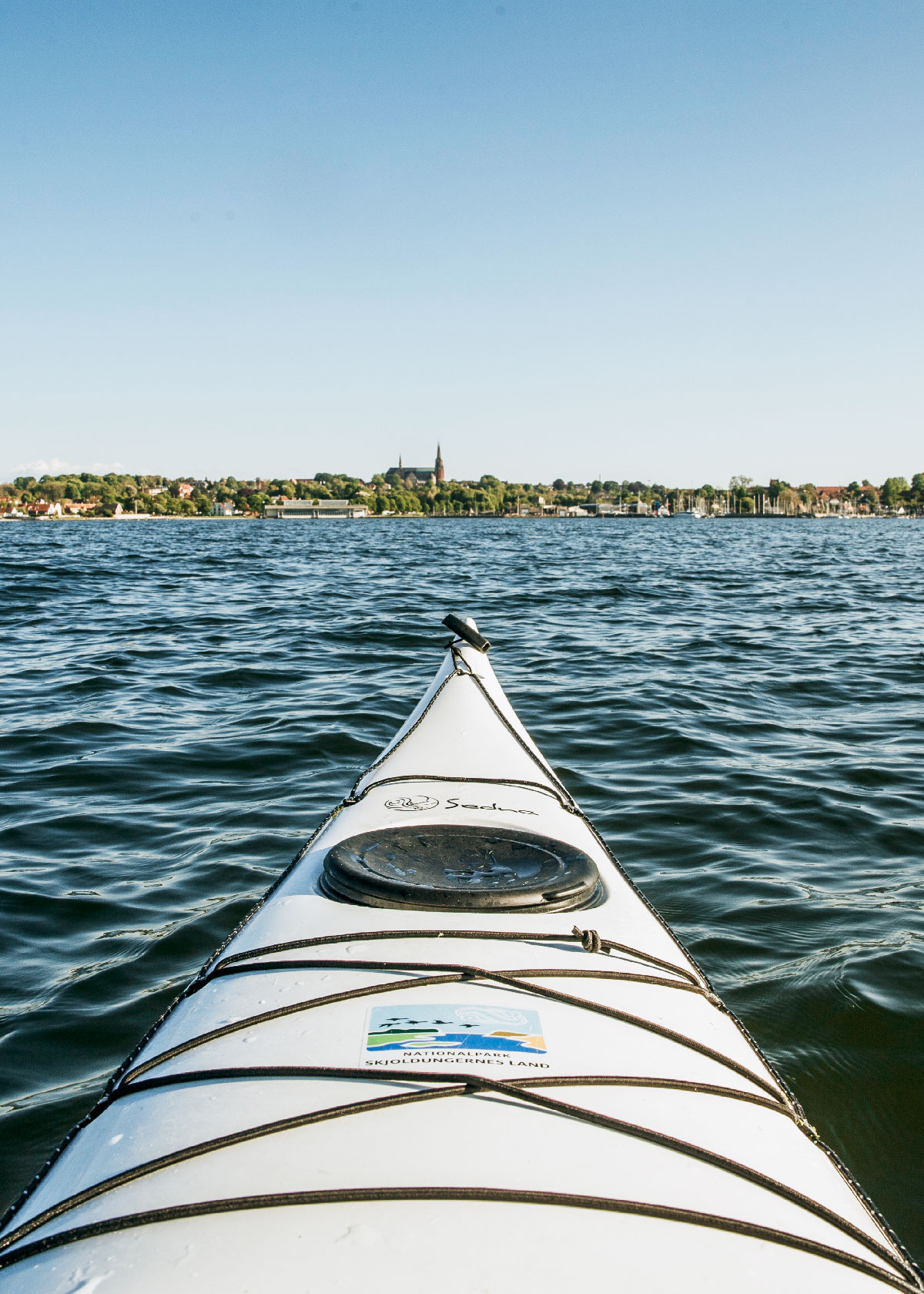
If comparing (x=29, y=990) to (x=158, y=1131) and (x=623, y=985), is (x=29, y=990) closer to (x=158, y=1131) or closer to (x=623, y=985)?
(x=158, y=1131)

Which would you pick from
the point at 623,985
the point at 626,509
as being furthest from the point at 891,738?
the point at 626,509

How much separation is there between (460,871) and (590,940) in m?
0.57

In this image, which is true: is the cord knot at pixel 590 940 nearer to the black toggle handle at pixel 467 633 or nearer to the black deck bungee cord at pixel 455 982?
the black deck bungee cord at pixel 455 982

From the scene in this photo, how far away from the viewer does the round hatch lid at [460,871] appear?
2.74 m

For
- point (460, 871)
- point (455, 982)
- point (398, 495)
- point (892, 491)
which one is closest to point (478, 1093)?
point (455, 982)

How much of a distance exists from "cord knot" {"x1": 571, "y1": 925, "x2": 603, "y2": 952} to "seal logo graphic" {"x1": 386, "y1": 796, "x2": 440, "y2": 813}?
1.26 metres

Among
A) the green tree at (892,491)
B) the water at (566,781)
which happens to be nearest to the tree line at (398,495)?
the green tree at (892,491)

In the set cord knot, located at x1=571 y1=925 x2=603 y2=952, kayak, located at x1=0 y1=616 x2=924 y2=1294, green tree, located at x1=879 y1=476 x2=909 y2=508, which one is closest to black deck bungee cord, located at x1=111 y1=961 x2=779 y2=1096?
kayak, located at x1=0 y1=616 x2=924 y2=1294

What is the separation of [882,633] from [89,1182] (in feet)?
45.4

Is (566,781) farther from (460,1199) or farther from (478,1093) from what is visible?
(460,1199)

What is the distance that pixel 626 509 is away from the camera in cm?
16400

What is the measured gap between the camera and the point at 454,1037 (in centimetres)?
210

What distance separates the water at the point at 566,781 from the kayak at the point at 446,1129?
941 mm

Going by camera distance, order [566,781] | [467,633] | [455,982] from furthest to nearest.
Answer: [566,781] → [467,633] → [455,982]
